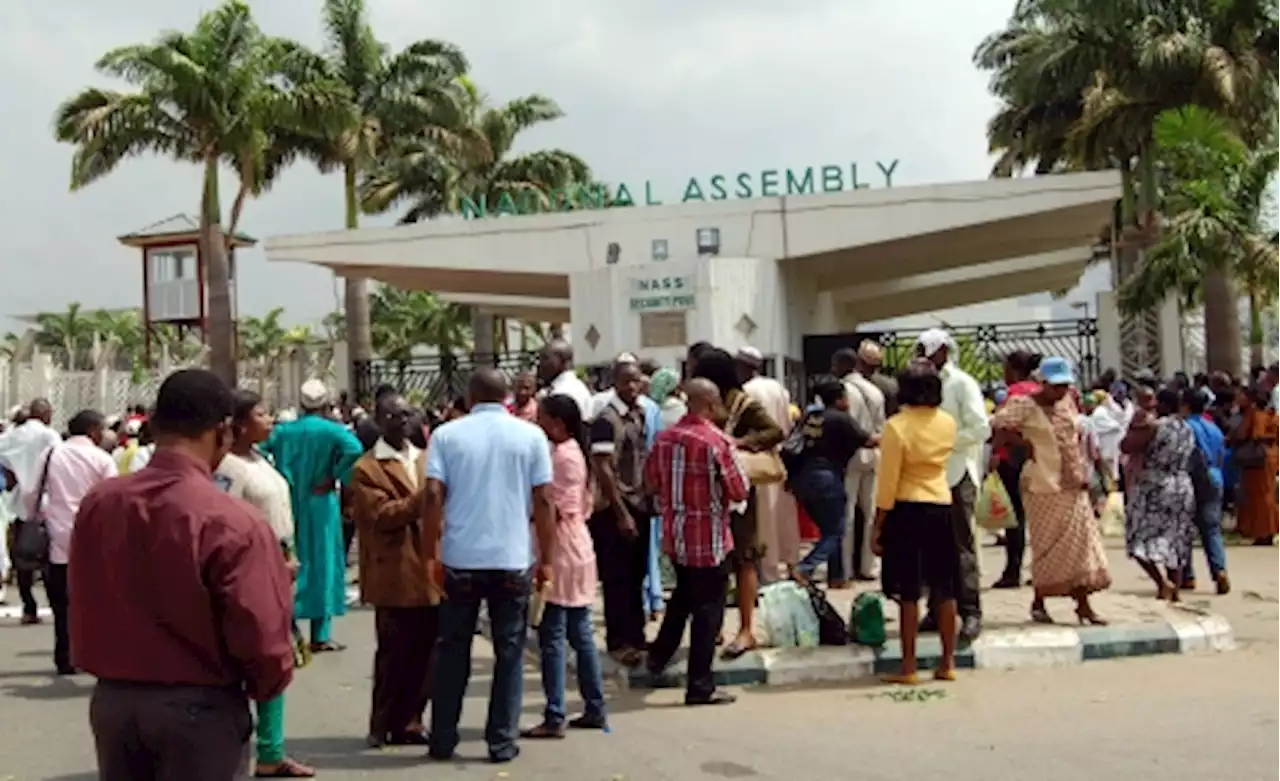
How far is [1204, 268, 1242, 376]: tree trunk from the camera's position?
25.7 metres

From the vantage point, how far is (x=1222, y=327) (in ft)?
85.3

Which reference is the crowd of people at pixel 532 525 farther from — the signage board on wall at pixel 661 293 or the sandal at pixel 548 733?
the signage board on wall at pixel 661 293

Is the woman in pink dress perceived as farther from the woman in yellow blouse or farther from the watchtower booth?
the watchtower booth

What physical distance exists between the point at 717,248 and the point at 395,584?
57.2 ft

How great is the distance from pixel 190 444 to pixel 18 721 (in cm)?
527

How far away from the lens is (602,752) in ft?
22.4

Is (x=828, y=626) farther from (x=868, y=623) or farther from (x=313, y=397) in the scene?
(x=313, y=397)

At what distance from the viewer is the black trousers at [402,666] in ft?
22.9

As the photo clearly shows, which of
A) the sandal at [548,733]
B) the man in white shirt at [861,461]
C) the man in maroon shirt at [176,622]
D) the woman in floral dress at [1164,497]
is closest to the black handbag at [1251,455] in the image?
the woman in floral dress at [1164,497]

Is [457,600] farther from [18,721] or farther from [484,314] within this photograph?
[484,314]

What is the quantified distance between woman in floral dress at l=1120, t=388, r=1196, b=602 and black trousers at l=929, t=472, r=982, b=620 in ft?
7.63

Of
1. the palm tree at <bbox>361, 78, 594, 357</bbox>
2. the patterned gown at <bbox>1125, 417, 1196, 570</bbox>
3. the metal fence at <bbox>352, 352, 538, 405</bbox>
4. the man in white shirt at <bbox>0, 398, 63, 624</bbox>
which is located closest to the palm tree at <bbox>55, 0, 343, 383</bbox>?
the metal fence at <bbox>352, 352, 538, 405</bbox>

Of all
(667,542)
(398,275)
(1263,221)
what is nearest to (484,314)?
(398,275)

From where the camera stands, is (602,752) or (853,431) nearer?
(602,752)
